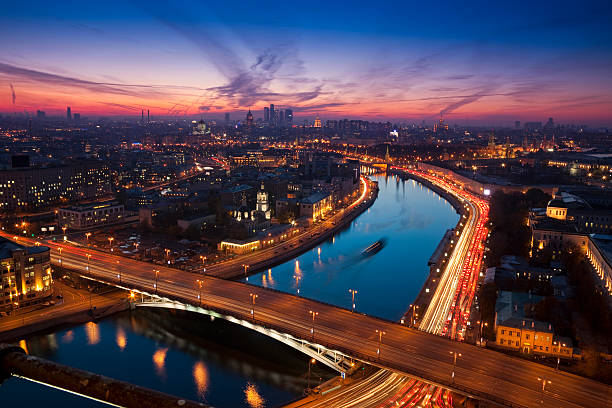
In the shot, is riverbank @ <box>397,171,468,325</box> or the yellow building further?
riverbank @ <box>397,171,468,325</box>

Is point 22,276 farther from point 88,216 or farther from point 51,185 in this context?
point 51,185

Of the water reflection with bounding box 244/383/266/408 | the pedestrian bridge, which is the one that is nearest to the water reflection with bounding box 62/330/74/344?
the pedestrian bridge

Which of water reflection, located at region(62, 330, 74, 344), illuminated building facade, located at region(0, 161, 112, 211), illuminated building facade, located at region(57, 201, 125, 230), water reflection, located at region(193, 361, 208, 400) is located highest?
illuminated building facade, located at region(0, 161, 112, 211)

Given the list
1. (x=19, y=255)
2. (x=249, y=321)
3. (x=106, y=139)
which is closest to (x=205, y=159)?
(x=106, y=139)

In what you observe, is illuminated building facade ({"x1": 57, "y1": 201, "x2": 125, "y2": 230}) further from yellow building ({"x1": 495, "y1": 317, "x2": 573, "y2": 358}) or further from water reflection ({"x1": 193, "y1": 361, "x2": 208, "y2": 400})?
yellow building ({"x1": 495, "y1": 317, "x2": 573, "y2": 358})

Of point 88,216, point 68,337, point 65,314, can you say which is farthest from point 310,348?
point 88,216
